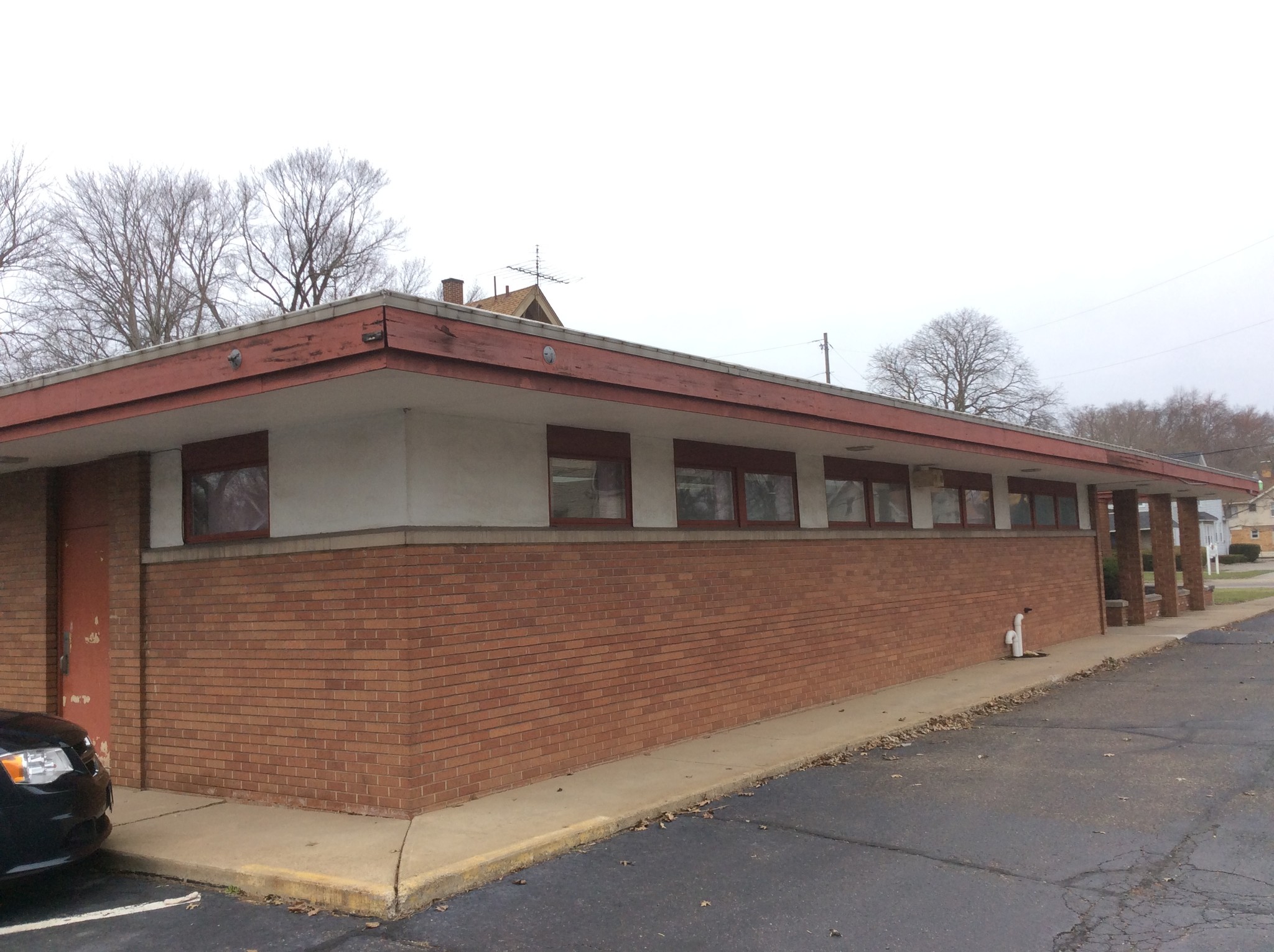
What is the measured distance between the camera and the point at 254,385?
5.97 metres

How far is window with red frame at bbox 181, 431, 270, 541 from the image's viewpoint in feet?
25.4

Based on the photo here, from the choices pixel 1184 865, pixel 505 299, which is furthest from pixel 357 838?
pixel 505 299

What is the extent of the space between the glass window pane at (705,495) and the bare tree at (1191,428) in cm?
7348

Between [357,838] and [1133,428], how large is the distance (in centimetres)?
8155

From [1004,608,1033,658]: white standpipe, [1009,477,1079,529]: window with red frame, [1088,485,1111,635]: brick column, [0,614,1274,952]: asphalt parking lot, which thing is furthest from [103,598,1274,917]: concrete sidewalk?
[1088,485,1111,635]: brick column

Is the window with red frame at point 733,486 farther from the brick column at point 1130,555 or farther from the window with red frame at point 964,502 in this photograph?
the brick column at point 1130,555

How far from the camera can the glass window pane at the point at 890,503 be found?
482 inches

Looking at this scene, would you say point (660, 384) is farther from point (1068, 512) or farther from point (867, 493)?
point (1068, 512)

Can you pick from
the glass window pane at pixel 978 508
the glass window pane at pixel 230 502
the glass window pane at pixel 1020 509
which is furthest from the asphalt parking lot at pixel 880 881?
the glass window pane at pixel 1020 509

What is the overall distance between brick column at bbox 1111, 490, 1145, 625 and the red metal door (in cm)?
1962

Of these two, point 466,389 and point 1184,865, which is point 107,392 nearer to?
point 466,389

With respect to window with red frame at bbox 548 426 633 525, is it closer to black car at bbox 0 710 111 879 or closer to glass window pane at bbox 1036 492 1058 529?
black car at bbox 0 710 111 879

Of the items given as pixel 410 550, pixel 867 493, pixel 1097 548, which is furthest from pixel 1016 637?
pixel 410 550

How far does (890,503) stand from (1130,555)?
11.3 m
